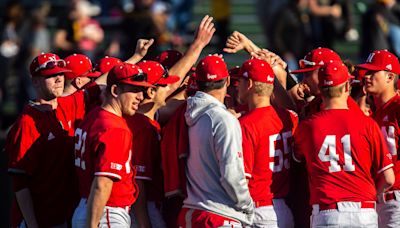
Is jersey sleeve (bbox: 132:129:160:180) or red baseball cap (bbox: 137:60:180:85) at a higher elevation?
red baseball cap (bbox: 137:60:180:85)

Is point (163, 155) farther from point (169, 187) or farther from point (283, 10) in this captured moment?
point (283, 10)

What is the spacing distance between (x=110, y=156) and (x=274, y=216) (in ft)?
5.40

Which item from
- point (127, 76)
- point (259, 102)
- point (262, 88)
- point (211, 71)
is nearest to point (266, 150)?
point (259, 102)

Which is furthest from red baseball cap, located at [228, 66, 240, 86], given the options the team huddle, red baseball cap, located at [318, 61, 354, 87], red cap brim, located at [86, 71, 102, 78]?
red cap brim, located at [86, 71, 102, 78]

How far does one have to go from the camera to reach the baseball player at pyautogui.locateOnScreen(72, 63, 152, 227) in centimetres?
839

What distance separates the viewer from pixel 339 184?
29.5ft

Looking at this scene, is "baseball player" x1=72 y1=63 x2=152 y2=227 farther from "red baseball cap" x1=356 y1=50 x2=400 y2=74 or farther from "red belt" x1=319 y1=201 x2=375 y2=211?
"red baseball cap" x1=356 y1=50 x2=400 y2=74

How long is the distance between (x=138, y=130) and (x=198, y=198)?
922 millimetres

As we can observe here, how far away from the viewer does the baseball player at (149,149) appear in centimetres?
922

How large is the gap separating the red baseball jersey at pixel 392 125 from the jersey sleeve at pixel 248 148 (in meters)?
1.23

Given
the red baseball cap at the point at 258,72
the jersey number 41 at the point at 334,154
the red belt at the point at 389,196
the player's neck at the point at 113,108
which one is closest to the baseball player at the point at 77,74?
the player's neck at the point at 113,108

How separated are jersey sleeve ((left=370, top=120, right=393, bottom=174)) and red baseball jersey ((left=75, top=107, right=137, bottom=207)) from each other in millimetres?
1962

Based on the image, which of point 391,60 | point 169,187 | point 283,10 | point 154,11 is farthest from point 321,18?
point 169,187

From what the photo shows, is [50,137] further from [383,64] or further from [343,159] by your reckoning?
[383,64]
